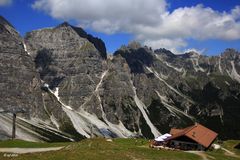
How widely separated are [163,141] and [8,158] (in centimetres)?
5329

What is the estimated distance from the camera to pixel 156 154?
70.0 m

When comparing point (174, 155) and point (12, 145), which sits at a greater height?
point (12, 145)

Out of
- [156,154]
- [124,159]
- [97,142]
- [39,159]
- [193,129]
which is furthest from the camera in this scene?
[193,129]

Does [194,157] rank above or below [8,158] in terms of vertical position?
below

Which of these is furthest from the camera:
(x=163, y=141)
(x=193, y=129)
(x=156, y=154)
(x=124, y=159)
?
(x=193, y=129)

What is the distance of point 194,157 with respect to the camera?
2785 inches

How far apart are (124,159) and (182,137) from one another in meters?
48.2

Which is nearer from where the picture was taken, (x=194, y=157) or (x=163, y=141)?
(x=194, y=157)

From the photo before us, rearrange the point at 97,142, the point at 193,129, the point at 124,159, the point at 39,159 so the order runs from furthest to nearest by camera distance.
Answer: the point at 193,129, the point at 97,142, the point at 124,159, the point at 39,159

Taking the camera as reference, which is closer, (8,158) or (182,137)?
(8,158)

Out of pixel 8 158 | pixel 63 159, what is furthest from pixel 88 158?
pixel 8 158

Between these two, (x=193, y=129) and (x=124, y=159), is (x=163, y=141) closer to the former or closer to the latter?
(x=193, y=129)

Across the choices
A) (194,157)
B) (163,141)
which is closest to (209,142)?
(163,141)

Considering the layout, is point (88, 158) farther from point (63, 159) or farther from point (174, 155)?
point (174, 155)
